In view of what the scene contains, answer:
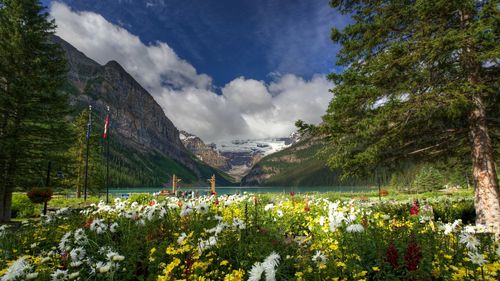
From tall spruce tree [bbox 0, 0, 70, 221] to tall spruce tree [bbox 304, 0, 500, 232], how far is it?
16.0 m

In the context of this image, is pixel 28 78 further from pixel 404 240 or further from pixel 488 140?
pixel 488 140

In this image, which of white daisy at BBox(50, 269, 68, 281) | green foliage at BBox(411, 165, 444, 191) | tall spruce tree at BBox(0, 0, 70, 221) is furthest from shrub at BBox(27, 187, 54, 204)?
green foliage at BBox(411, 165, 444, 191)

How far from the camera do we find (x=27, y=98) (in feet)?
55.3

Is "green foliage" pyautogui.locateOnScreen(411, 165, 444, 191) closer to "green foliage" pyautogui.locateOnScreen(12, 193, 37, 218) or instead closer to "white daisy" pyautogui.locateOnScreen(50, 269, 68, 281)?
"green foliage" pyautogui.locateOnScreen(12, 193, 37, 218)

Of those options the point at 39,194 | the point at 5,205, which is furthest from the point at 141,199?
the point at 5,205

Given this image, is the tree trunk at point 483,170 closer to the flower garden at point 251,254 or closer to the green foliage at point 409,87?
the green foliage at point 409,87

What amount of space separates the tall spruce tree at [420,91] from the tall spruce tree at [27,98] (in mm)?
15952

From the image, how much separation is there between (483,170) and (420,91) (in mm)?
3021

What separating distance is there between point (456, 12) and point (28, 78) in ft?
69.3

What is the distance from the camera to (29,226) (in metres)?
8.52

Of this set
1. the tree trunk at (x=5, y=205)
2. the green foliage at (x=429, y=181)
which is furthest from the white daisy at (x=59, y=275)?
the green foliage at (x=429, y=181)

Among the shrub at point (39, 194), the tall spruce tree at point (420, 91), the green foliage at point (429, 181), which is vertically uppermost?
the tall spruce tree at point (420, 91)

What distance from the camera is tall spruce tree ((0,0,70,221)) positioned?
16.2 m

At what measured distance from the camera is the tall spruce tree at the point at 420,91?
8336mm
